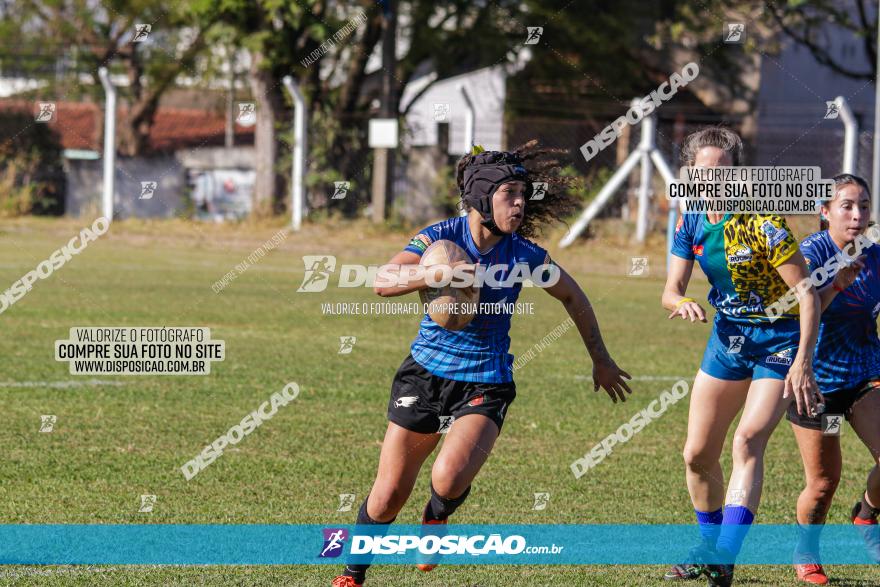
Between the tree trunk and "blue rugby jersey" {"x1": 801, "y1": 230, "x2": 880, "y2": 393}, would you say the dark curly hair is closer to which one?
"blue rugby jersey" {"x1": 801, "y1": 230, "x2": 880, "y2": 393}

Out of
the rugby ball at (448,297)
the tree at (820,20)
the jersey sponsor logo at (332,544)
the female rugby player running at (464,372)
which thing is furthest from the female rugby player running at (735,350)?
the tree at (820,20)

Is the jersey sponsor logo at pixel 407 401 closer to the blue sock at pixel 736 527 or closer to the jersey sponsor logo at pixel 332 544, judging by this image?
the jersey sponsor logo at pixel 332 544

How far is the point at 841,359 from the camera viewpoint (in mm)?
6723

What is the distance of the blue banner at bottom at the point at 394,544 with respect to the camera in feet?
20.6

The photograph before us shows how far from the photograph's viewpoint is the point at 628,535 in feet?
23.9

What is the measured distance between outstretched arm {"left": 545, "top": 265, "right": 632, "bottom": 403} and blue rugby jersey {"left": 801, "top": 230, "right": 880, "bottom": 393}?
1244mm

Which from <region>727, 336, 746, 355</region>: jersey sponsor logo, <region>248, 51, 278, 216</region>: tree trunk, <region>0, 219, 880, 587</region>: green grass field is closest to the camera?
<region>727, 336, 746, 355</region>: jersey sponsor logo

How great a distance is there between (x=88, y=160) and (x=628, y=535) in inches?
1634

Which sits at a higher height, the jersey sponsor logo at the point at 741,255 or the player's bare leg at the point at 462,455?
the jersey sponsor logo at the point at 741,255

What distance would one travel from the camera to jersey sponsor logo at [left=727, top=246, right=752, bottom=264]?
6234mm

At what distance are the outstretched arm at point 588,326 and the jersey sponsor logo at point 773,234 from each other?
35.3 inches

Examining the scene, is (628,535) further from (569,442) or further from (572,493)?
(569,442)

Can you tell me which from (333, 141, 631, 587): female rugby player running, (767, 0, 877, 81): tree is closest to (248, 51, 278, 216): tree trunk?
(767, 0, 877, 81): tree

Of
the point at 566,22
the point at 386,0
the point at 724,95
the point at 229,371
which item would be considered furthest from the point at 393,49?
the point at 229,371
